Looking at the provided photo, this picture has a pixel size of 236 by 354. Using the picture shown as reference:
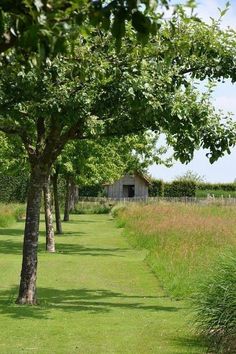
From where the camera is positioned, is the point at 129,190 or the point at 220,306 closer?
the point at 220,306

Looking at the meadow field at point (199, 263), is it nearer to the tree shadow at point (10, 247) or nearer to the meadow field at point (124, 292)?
the meadow field at point (124, 292)

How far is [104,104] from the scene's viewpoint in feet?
32.7

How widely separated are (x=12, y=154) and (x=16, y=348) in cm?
1696

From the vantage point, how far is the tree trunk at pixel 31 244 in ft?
36.4

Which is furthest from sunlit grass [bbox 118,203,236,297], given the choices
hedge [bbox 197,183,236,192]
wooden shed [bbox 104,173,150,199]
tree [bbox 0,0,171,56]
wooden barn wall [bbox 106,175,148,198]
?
hedge [bbox 197,183,236,192]

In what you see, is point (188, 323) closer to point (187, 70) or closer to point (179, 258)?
point (187, 70)

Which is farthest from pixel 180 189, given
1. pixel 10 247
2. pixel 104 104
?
pixel 104 104

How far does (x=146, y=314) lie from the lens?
10.4 metres

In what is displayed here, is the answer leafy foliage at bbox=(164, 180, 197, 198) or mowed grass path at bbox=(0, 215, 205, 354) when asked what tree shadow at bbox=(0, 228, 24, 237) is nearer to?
mowed grass path at bbox=(0, 215, 205, 354)

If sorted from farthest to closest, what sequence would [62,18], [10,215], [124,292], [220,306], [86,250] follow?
[10,215], [86,250], [124,292], [220,306], [62,18]

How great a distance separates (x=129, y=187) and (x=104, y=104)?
63729 millimetres

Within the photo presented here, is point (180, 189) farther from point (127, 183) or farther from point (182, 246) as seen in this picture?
point (182, 246)

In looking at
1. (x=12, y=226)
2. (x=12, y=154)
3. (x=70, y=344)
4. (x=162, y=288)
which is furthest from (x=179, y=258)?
(x=12, y=226)

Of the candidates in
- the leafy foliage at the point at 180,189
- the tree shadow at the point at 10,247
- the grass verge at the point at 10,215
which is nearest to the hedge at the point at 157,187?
the leafy foliage at the point at 180,189
